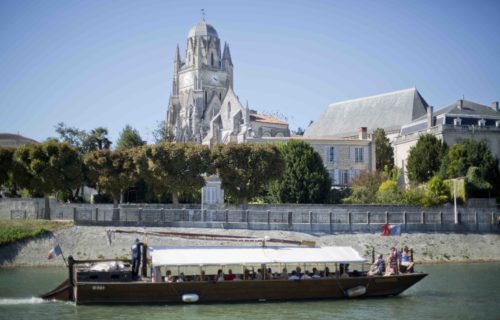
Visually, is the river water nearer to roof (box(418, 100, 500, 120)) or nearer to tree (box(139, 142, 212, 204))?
tree (box(139, 142, 212, 204))

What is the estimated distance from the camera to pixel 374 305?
96.7ft

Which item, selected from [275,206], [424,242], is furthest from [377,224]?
[275,206]

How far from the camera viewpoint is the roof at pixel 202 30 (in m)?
112

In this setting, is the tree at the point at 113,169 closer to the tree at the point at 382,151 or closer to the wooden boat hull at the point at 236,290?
the wooden boat hull at the point at 236,290

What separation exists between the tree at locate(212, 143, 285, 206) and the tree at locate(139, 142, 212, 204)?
1.64 metres

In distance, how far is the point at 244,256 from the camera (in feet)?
98.8

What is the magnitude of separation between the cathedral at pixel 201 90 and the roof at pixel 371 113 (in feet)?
46.2

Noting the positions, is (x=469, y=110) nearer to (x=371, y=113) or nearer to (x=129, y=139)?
(x=371, y=113)

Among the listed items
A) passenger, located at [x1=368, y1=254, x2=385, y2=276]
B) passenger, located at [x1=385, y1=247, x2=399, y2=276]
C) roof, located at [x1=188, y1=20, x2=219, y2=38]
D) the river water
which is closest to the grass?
the river water

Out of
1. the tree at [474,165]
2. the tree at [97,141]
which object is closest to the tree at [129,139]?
the tree at [97,141]

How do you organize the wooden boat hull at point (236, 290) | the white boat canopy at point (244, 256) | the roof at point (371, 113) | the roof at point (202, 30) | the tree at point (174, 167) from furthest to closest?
1. the roof at point (202, 30)
2. the roof at point (371, 113)
3. the tree at point (174, 167)
4. the white boat canopy at point (244, 256)
5. the wooden boat hull at point (236, 290)

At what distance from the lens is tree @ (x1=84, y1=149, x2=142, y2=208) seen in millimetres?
51344

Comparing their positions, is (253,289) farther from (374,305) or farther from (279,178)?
(279,178)

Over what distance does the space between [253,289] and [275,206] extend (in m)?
21.4
